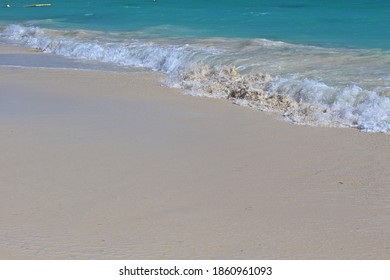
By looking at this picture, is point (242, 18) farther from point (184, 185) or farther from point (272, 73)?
point (184, 185)

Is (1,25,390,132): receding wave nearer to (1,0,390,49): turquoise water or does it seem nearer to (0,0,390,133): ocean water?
(0,0,390,133): ocean water

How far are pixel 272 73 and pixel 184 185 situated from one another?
6269 mm

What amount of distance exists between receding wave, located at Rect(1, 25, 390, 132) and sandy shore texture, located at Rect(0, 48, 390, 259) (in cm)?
64

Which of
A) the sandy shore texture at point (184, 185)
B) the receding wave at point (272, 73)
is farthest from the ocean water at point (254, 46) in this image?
the sandy shore texture at point (184, 185)

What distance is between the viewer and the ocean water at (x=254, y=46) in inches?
416

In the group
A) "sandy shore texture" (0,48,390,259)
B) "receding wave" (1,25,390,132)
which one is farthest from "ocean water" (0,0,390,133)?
"sandy shore texture" (0,48,390,259)

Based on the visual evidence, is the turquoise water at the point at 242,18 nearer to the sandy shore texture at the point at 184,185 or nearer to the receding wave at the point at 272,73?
the receding wave at the point at 272,73

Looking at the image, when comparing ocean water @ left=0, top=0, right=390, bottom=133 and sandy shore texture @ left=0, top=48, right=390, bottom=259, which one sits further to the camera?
ocean water @ left=0, top=0, right=390, bottom=133

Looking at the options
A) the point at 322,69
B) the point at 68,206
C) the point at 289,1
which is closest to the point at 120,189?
the point at 68,206

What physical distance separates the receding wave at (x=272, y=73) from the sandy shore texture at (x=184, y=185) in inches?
25.2

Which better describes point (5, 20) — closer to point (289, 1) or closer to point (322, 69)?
point (289, 1)

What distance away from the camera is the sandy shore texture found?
550 cm

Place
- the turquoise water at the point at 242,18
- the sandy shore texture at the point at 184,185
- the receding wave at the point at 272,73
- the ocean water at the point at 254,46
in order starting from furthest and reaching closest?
the turquoise water at the point at 242,18 → the ocean water at the point at 254,46 → the receding wave at the point at 272,73 → the sandy shore texture at the point at 184,185

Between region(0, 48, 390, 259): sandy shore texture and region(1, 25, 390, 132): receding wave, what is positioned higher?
region(1, 25, 390, 132): receding wave
